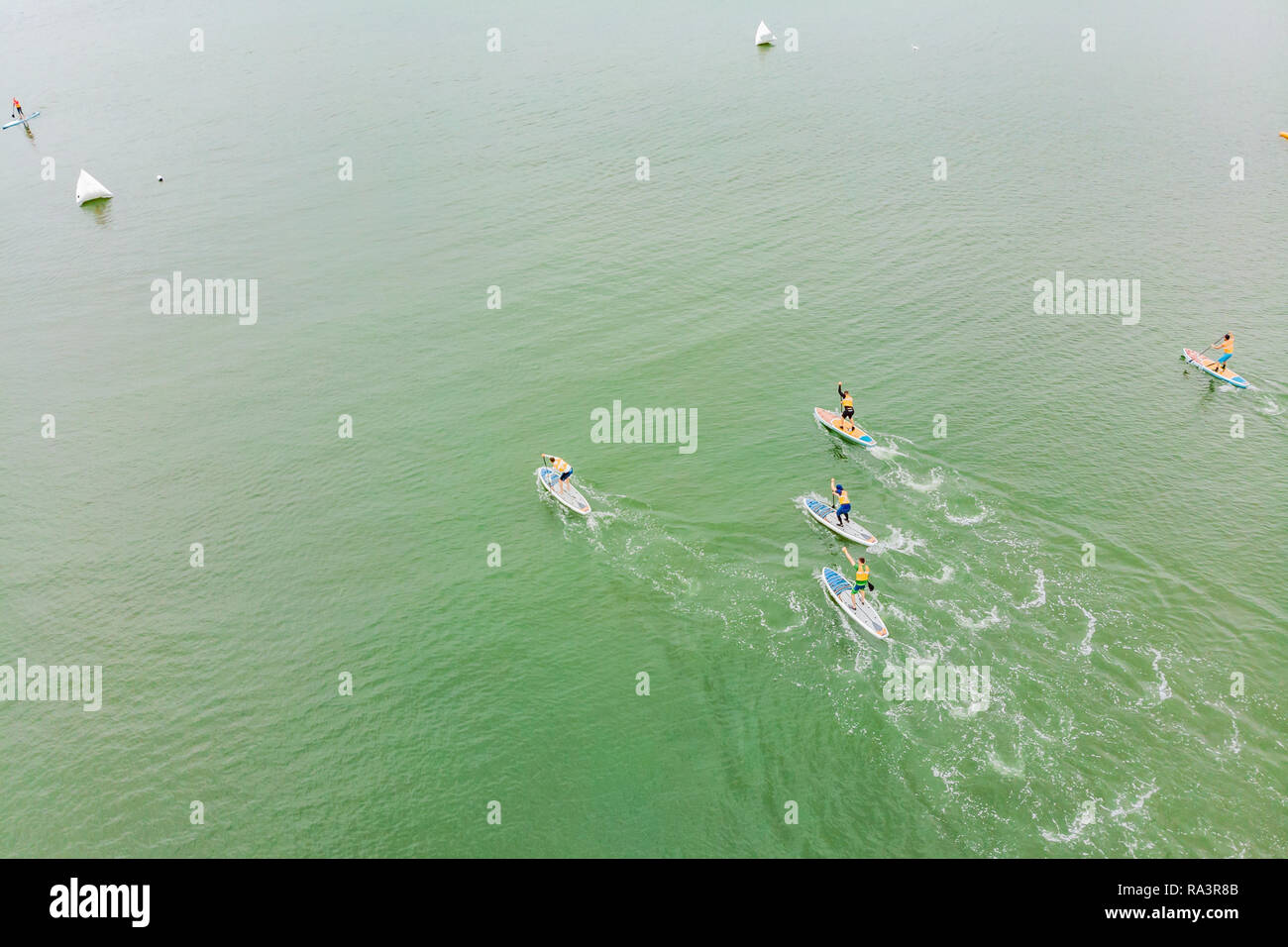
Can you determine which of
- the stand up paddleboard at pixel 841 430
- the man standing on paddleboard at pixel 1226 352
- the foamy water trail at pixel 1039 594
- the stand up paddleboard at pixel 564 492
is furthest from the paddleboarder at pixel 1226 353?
the stand up paddleboard at pixel 564 492

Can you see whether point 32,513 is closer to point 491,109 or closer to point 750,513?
point 750,513

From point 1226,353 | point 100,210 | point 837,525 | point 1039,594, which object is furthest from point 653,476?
point 100,210

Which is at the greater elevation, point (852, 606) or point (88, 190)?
point (88, 190)

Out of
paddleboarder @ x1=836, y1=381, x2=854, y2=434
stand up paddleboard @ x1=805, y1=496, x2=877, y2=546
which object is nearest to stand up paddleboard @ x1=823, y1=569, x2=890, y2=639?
stand up paddleboard @ x1=805, y1=496, x2=877, y2=546

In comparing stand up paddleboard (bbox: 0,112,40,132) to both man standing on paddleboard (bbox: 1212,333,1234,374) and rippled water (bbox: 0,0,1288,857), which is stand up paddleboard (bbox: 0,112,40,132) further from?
man standing on paddleboard (bbox: 1212,333,1234,374)

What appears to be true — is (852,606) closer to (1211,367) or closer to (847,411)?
(847,411)

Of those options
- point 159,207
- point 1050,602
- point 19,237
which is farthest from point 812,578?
point 19,237
